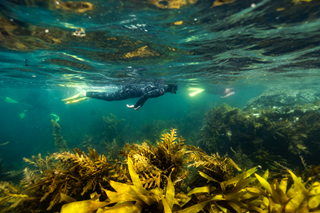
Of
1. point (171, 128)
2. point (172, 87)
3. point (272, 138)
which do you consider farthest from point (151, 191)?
point (272, 138)

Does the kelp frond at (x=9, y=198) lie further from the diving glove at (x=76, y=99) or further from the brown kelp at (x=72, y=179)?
the diving glove at (x=76, y=99)

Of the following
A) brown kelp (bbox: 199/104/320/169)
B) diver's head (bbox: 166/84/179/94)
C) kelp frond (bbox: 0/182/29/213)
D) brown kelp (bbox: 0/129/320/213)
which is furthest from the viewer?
diver's head (bbox: 166/84/179/94)

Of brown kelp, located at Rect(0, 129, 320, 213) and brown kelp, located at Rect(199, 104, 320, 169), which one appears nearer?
brown kelp, located at Rect(0, 129, 320, 213)

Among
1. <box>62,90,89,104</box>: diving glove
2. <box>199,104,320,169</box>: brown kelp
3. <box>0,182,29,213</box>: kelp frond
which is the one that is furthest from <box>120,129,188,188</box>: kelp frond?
<box>62,90,89,104</box>: diving glove

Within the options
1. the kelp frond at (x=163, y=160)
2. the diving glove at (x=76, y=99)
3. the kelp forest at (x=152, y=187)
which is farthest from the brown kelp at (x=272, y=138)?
the diving glove at (x=76, y=99)

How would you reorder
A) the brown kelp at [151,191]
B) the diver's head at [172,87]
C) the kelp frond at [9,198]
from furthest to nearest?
1. the diver's head at [172,87]
2. the kelp frond at [9,198]
3. the brown kelp at [151,191]

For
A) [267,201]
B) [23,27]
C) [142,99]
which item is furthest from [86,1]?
[267,201]

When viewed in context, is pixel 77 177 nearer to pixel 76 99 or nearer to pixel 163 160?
pixel 163 160

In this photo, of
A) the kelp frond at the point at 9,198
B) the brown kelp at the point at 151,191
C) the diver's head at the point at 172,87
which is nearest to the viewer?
the brown kelp at the point at 151,191

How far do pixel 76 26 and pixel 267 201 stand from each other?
340 inches

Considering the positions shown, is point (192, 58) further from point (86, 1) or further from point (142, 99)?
point (86, 1)

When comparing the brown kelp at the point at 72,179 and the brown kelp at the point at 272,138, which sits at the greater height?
the brown kelp at the point at 72,179

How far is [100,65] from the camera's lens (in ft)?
36.1

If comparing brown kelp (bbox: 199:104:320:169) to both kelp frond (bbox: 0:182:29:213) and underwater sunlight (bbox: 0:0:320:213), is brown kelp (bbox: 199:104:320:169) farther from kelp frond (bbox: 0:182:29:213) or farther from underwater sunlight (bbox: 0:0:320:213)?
kelp frond (bbox: 0:182:29:213)
